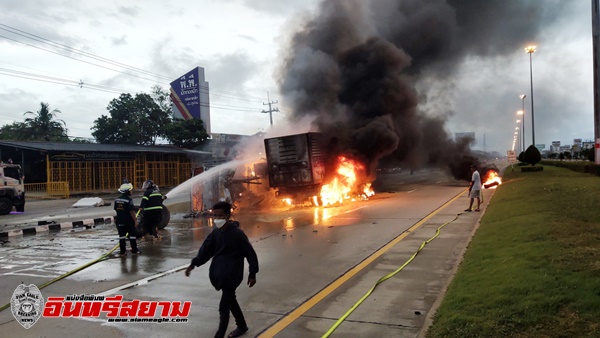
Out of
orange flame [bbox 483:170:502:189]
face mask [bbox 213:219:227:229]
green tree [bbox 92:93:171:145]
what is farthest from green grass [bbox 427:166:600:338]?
green tree [bbox 92:93:171:145]

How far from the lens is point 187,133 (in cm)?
4109

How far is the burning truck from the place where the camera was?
16.2 meters

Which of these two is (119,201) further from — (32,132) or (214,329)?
(32,132)

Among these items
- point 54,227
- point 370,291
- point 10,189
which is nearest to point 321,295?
point 370,291

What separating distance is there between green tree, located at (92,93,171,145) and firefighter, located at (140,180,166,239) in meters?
33.5

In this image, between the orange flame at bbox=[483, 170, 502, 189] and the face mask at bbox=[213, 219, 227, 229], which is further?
the orange flame at bbox=[483, 170, 502, 189]

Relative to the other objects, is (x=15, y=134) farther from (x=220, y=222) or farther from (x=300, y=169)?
(x=220, y=222)

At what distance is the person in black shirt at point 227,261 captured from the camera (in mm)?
4007

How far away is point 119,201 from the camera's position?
28.4 feet

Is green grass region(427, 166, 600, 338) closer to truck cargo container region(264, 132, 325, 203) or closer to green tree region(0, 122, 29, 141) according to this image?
truck cargo container region(264, 132, 325, 203)

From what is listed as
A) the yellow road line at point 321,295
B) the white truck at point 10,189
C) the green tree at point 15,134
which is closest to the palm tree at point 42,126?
the green tree at point 15,134

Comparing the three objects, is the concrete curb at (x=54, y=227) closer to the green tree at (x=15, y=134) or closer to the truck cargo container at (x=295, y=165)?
the truck cargo container at (x=295, y=165)

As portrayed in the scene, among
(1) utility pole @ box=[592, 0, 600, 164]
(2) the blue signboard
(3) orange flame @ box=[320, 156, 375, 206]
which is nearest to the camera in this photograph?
(1) utility pole @ box=[592, 0, 600, 164]

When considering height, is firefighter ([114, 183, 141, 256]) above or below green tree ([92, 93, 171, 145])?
below
